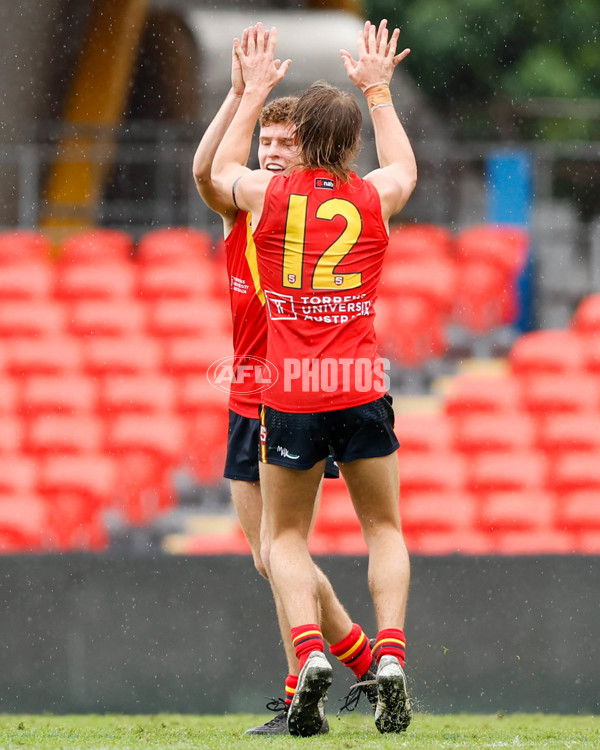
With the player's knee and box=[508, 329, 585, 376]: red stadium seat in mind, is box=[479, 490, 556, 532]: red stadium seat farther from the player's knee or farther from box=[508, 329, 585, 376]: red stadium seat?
the player's knee

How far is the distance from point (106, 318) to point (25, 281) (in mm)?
873

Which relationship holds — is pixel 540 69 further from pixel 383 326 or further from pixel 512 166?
pixel 383 326

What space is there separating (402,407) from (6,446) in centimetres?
327

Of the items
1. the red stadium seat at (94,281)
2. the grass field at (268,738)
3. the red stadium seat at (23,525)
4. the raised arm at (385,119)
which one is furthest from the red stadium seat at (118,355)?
the raised arm at (385,119)

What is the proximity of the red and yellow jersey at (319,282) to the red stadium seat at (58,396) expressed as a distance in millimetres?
5274

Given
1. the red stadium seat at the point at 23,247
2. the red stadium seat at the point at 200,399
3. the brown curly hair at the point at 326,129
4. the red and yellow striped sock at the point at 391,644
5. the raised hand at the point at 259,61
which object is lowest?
the red stadium seat at the point at 200,399

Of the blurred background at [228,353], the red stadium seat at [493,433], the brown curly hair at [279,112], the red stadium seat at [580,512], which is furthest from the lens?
the red stadium seat at [493,433]

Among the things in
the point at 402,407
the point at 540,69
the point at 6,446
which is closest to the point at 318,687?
the point at 6,446

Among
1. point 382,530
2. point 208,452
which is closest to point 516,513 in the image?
point 208,452

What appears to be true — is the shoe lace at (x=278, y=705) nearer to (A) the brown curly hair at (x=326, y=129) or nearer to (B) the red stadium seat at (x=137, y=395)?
(A) the brown curly hair at (x=326, y=129)

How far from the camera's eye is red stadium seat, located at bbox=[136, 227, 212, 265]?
10961 millimetres

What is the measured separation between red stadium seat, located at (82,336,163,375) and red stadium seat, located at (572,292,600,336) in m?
3.43

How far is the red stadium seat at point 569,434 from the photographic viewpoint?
8117mm

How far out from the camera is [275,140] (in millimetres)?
3906
